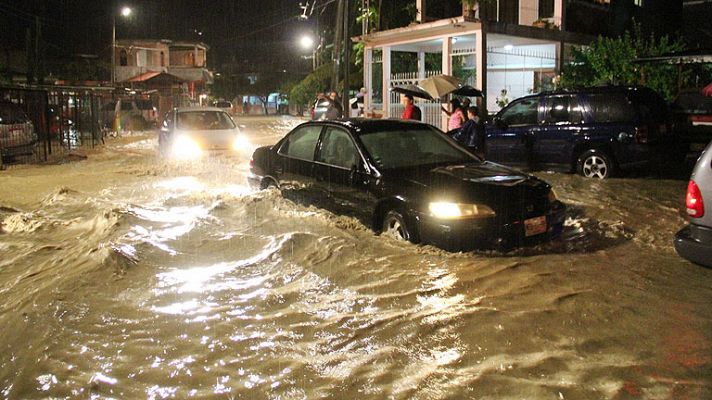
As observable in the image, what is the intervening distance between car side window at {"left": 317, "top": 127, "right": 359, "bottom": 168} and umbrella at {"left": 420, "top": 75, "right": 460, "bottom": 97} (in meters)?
8.02

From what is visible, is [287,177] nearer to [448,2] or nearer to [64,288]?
[64,288]

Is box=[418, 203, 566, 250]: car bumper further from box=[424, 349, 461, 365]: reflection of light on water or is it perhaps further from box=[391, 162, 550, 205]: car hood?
box=[424, 349, 461, 365]: reflection of light on water

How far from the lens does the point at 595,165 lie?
37.7 ft

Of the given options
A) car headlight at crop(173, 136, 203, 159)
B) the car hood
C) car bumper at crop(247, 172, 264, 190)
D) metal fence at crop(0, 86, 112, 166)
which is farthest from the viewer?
metal fence at crop(0, 86, 112, 166)

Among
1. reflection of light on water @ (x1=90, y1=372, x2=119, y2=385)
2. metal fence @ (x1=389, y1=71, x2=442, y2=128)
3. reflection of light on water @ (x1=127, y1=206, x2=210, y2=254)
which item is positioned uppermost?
metal fence @ (x1=389, y1=71, x2=442, y2=128)

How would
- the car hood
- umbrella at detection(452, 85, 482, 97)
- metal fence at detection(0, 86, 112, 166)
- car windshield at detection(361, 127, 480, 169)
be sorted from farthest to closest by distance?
umbrella at detection(452, 85, 482, 97) → metal fence at detection(0, 86, 112, 166) → car windshield at detection(361, 127, 480, 169) → the car hood

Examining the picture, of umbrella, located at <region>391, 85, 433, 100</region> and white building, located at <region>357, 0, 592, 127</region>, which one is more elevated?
white building, located at <region>357, 0, 592, 127</region>

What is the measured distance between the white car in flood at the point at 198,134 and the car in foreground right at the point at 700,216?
10.6 m

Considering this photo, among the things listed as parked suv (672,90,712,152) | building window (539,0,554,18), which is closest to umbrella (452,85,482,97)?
parked suv (672,90,712,152)

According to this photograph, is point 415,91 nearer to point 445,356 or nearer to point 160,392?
point 445,356

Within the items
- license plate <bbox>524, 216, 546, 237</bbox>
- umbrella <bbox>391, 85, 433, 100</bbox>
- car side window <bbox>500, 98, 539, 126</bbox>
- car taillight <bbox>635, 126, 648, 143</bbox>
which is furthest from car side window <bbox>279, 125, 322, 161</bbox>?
umbrella <bbox>391, 85, 433, 100</bbox>

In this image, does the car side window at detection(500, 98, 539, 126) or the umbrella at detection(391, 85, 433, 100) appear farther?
the umbrella at detection(391, 85, 433, 100)

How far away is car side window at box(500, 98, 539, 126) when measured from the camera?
12.4 m

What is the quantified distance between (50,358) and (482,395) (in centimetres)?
282
